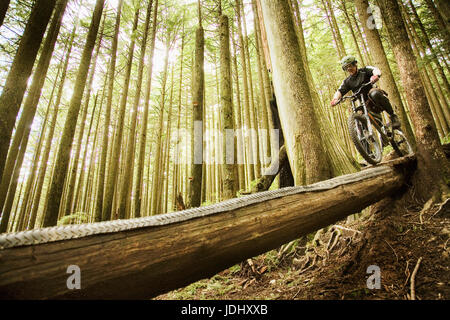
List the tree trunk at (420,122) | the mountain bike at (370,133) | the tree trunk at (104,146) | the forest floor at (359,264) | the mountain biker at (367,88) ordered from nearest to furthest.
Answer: the forest floor at (359,264)
the tree trunk at (420,122)
the mountain bike at (370,133)
the mountain biker at (367,88)
the tree trunk at (104,146)

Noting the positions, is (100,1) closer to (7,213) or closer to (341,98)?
(341,98)

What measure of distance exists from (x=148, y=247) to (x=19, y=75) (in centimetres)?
384

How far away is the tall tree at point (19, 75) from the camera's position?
3.03m

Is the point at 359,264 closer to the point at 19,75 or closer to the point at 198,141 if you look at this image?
the point at 198,141

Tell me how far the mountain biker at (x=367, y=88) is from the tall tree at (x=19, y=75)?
5.30 m

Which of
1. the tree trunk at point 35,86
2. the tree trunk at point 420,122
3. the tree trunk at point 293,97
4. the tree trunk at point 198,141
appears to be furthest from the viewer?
the tree trunk at point 35,86

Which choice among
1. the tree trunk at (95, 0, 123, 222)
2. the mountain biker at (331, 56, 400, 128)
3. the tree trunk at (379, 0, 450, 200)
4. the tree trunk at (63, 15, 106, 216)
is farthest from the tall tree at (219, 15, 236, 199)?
the tree trunk at (63, 15, 106, 216)

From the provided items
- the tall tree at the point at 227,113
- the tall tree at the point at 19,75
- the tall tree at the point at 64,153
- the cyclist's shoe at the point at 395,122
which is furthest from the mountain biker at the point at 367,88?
the tall tree at the point at 64,153

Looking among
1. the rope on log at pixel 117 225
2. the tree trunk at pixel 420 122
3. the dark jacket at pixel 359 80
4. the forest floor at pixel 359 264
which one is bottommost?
the forest floor at pixel 359 264

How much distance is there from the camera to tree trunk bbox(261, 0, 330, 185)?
3291 mm

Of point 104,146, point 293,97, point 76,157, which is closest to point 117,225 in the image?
point 293,97

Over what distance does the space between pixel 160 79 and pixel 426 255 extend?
13585mm

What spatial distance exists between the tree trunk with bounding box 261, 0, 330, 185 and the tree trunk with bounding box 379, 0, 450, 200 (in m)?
1.23

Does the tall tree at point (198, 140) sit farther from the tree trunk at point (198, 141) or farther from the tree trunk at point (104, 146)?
the tree trunk at point (104, 146)
